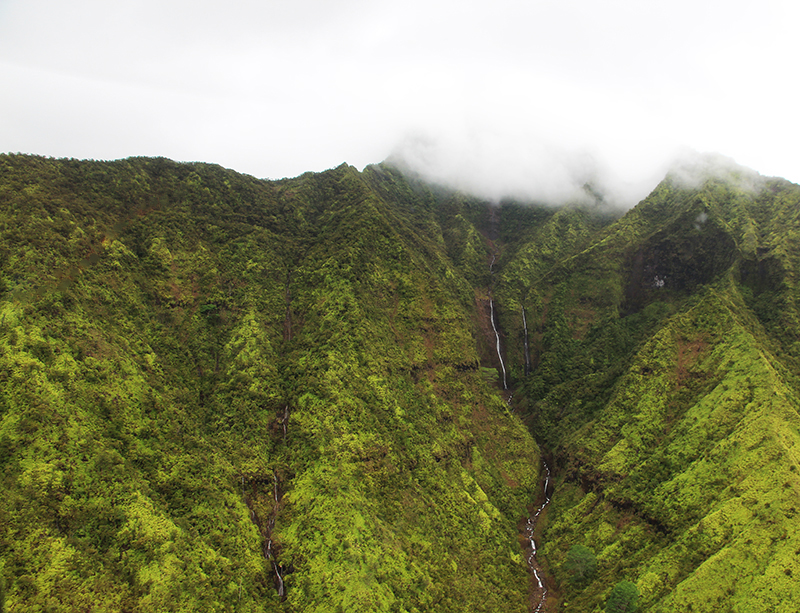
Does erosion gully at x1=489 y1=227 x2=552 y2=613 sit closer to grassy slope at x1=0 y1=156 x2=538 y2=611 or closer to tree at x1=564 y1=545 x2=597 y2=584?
grassy slope at x1=0 y1=156 x2=538 y2=611

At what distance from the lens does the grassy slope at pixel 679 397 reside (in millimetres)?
49594

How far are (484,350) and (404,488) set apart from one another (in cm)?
5229

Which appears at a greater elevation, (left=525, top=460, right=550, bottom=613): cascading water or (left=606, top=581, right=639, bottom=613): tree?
(left=606, top=581, right=639, bottom=613): tree

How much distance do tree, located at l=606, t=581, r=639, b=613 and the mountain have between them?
A: 499mm

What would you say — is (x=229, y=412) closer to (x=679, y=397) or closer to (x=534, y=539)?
(x=534, y=539)

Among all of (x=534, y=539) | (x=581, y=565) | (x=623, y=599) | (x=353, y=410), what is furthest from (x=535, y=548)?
(x=353, y=410)

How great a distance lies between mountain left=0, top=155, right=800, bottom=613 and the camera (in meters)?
41.2

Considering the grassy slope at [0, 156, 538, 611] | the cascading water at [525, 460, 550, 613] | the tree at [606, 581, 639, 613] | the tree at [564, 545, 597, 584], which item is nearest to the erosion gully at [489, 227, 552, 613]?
the cascading water at [525, 460, 550, 613]

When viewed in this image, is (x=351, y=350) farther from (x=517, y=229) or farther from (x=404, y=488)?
(x=517, y=229)

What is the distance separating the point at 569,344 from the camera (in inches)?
4085

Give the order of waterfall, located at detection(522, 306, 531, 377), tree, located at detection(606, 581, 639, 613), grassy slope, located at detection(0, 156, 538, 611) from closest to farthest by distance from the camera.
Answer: grassy slope, located at detection(0, 156, 538, 611)
tree, located at detection(606, 581, 639, 613)
waterfall, located at detection(522, 306, 531, 377)

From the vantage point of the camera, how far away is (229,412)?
57812mm

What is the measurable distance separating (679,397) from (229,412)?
224 ft

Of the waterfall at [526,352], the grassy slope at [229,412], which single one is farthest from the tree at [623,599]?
the waterfall at [526,352]
